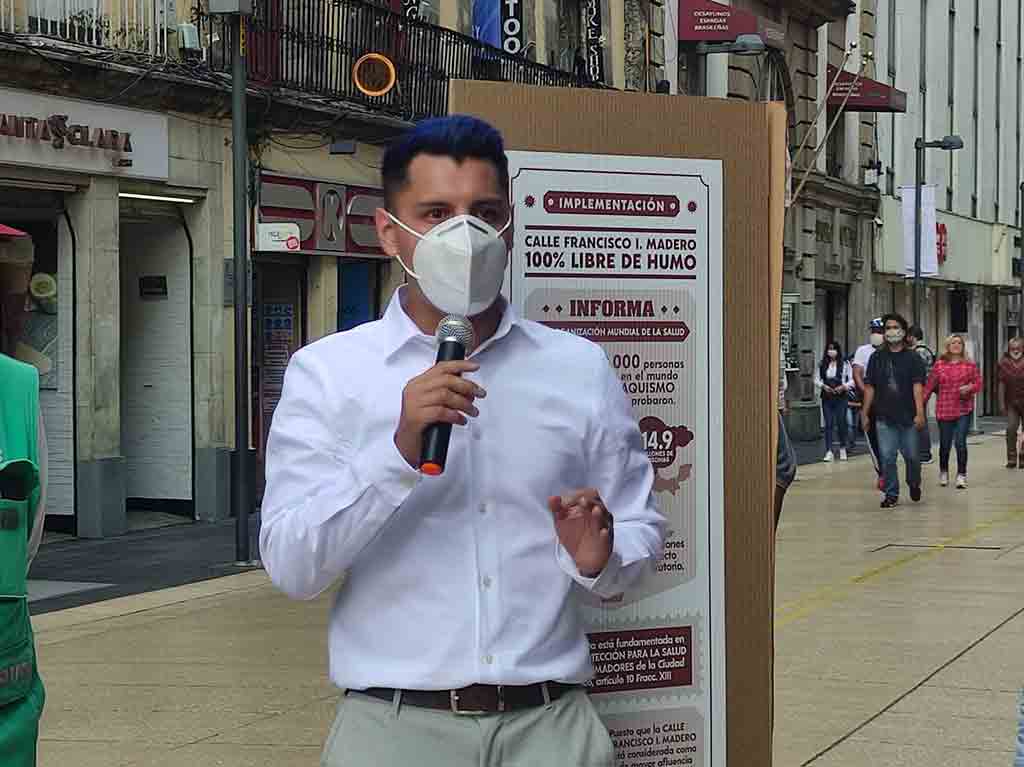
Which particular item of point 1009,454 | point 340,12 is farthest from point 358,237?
point 1009,454

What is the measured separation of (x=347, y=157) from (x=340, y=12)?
62.3 inches

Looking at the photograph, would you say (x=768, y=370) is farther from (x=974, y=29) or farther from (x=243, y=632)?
(x=974, y=29)

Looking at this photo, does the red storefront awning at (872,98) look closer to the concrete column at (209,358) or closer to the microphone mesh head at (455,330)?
the concrete column at (209,358)

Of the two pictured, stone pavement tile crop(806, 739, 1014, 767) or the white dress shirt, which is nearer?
the white dress shirt

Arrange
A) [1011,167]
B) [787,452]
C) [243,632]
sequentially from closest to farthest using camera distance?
[787,452], [243,632], [1011,167]

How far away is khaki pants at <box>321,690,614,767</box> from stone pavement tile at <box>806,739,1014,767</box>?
4491mm

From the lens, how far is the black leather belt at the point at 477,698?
3139 mm

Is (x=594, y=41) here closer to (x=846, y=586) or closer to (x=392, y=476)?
(x=846, y=586)

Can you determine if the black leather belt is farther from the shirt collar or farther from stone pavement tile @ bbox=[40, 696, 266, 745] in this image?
stone pavement tile @ bbox=[40, 696, 266, 745]

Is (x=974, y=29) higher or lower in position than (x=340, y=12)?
higher

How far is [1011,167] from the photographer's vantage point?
57.4m

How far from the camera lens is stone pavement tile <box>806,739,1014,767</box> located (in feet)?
24.8

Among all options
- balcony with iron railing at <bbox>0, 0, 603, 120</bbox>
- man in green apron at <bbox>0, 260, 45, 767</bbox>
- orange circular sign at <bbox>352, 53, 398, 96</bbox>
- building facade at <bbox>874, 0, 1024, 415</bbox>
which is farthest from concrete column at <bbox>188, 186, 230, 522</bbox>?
building facade at <bbox>874, 0, 1024, 415</bbox>

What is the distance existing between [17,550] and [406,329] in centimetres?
80
